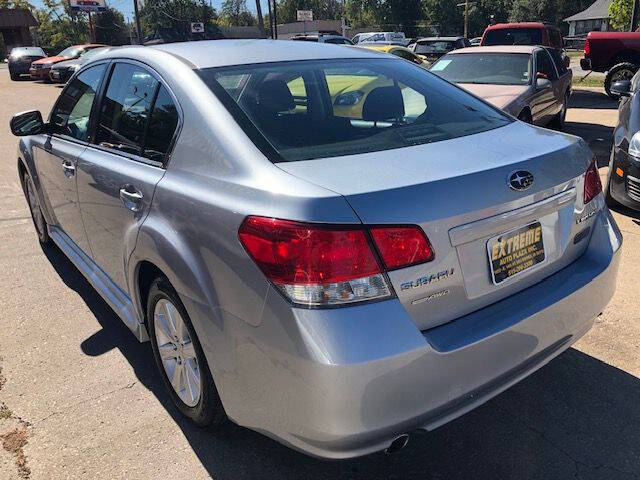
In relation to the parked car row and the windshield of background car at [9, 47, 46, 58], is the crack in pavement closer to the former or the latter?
the parked car row

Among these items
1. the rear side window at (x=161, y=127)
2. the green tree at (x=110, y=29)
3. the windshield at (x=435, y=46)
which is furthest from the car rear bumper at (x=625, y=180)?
the green tree at (x=110, y=29)

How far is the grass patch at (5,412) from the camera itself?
2.87m

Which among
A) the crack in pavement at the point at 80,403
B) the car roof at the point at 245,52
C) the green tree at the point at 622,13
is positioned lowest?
the crack in pavement at the point at 80,403

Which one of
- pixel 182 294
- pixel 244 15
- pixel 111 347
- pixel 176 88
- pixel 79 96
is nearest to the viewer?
pixel 182 294

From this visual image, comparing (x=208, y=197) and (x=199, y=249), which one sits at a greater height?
(x=208, y=197)

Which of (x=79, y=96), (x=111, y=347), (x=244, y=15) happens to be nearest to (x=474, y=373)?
(x=111, y=347)

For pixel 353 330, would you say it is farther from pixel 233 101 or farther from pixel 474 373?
pixel 233 101

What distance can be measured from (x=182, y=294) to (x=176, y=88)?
0.92 m

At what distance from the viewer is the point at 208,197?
2.17 m

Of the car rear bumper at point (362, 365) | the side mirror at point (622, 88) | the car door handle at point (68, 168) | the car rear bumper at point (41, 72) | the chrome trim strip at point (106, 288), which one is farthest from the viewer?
the car rear bumper at point (41, 72)

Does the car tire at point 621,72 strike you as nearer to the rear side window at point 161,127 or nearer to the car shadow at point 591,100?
the car shadow at point 591,100

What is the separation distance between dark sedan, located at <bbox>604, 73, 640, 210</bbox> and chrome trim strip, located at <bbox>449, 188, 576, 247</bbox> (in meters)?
3.03

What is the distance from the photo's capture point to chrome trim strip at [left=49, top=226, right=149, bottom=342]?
2984 millimetres

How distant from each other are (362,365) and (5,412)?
6.85 feet
